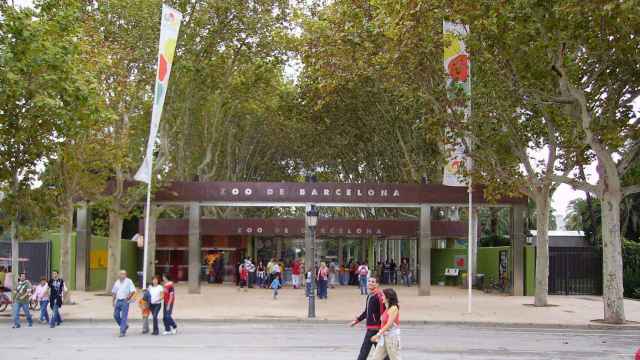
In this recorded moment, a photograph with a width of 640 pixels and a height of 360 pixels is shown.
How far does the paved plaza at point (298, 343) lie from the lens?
1566 centimetres

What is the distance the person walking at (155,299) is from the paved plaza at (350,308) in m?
3.97

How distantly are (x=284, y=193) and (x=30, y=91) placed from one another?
1554 cm

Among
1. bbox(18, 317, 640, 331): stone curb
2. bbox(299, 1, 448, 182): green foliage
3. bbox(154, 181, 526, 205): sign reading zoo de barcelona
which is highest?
bbox(299, 1, 448, 182): green foliage

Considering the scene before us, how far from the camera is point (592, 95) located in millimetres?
26156

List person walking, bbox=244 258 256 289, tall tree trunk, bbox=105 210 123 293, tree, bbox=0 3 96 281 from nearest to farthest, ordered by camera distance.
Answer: tree, bbox=0 3 96 281
tall tree trunk, bbox=105 210 123 293
person walking, bbox=244 258 256 289

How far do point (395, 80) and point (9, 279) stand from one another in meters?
14.4

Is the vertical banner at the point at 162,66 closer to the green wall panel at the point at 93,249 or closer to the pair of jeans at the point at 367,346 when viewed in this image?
the pair of jeans at the point at 367,346

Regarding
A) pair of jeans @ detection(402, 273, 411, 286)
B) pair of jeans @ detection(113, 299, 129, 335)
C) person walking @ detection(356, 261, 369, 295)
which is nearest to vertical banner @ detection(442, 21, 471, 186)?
person walking @ detection(356, 261, 369, 295)

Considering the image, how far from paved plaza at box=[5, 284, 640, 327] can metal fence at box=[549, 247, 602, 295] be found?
5.79 feet

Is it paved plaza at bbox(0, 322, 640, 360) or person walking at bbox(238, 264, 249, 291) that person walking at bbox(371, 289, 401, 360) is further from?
person walking at bbox(238, 264, 249, 291)

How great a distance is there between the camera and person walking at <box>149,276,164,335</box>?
1955cm

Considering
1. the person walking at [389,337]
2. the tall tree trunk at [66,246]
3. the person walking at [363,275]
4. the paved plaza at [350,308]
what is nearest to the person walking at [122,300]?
the paved plaza at [350,308]

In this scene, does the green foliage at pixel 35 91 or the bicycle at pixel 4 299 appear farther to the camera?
the bicycle at pixel 4 299

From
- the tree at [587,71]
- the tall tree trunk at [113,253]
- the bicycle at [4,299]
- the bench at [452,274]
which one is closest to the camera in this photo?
the tree at [587,71]
